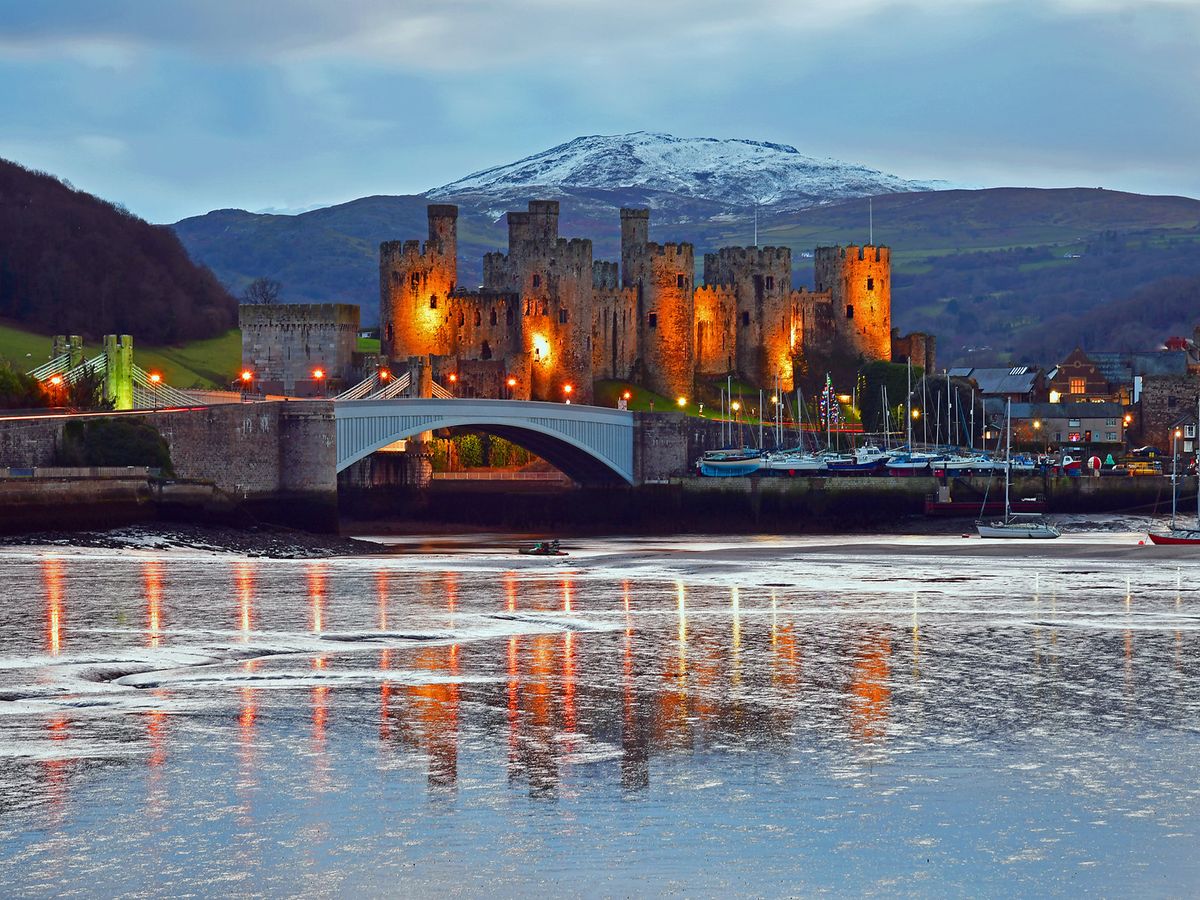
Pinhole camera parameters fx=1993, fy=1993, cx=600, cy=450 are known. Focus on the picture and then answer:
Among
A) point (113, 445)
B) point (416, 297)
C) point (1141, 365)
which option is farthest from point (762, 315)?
point (113, 445)

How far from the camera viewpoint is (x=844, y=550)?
50656 millimetres

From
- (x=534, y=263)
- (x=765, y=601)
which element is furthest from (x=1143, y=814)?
(x=534, y=263)

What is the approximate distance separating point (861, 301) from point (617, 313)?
15.2m

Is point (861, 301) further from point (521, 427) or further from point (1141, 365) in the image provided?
point (521, 427)

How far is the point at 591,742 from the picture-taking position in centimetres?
1973

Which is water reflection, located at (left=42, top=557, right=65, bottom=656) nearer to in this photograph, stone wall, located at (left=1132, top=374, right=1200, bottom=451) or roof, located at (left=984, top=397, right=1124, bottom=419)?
roof, located at (left=984, top=397, right=1124, bottom=419)

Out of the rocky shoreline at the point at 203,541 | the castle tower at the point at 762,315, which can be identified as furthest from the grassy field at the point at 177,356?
the rocky shoreline at the point at 203,541

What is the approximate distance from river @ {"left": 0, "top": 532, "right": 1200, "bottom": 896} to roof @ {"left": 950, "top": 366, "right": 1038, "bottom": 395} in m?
82.7

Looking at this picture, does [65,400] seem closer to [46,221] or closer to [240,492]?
[240,492]

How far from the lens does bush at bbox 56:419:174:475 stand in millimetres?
49062

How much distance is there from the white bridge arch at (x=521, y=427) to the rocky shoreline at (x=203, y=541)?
860 centimetres

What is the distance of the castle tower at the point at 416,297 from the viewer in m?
86.9

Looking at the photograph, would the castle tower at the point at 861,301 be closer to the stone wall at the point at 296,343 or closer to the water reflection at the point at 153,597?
the stone wall at the point at 296,343

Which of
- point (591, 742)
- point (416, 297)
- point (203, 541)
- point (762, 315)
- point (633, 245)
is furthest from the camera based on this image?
point (762, 315)
